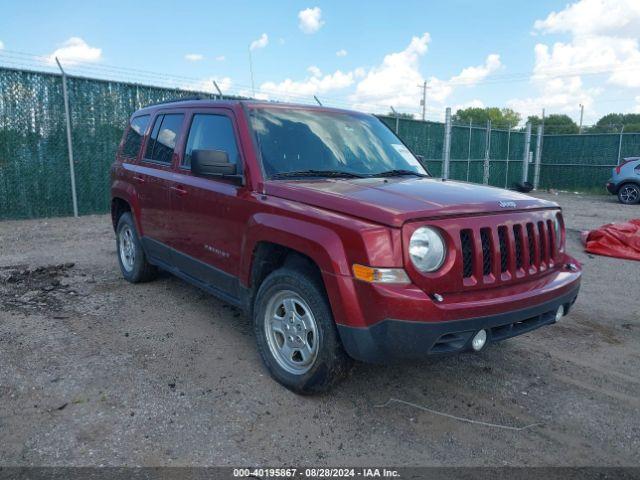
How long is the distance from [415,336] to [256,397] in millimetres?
1255

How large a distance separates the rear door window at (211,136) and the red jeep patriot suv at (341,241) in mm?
17

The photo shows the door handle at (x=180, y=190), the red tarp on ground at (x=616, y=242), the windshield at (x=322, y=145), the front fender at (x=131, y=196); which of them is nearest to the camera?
the windshield at (x=322, y=145)

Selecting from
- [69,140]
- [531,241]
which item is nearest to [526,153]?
[69,140]

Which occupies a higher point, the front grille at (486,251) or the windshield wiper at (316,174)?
the windshield wiper at (316,174)

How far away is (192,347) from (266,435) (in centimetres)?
149

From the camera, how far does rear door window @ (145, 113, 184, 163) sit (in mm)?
4934

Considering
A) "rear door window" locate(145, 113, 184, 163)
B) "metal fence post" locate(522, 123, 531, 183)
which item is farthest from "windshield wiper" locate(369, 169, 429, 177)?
"metal fence post" locate(522, 123, 531, 183)

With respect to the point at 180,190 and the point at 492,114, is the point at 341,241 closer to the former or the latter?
the point at 180,190

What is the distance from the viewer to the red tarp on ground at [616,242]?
8.07m

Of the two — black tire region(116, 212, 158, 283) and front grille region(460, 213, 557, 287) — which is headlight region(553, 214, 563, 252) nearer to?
front grille region(460, 213, 557, 287)

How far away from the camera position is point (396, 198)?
320 cm

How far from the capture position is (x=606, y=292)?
6.19 meters

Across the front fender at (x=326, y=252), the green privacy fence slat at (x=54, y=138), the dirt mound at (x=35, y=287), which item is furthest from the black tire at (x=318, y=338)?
the green privacy fence slat at (x=54, y=138)

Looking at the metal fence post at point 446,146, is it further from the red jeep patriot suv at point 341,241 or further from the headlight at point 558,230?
the headlight at point 558,230
